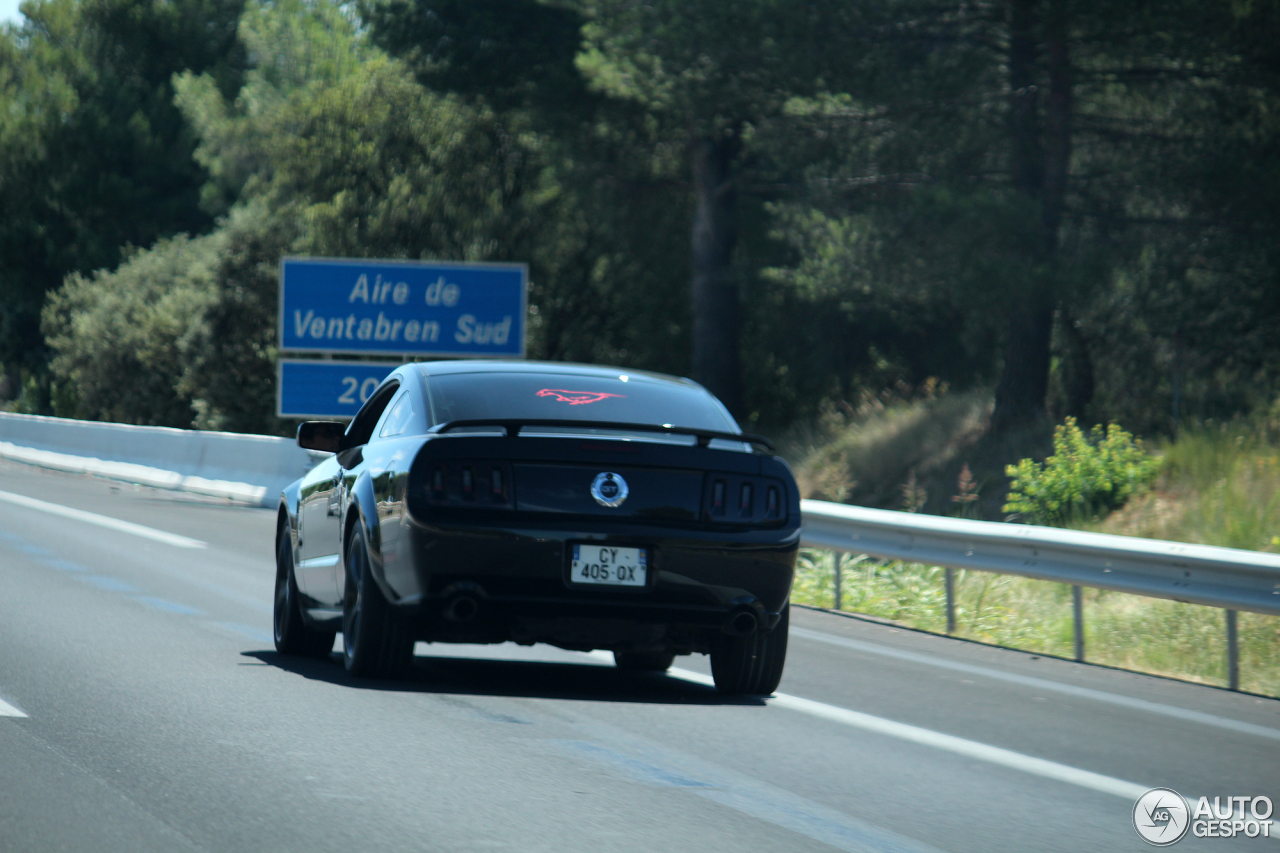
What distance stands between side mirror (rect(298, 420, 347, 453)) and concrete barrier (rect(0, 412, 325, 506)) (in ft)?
43.3

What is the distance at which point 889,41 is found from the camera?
25.6m

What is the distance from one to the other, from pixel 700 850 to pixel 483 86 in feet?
93.6

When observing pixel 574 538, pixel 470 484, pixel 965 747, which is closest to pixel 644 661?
pixel 574 538

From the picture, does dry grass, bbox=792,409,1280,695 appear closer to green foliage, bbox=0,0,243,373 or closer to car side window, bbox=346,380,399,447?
car side window, bbox=346,380,399,447

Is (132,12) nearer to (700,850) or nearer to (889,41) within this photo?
(889,41)

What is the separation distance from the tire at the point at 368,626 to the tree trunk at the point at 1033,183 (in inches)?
648

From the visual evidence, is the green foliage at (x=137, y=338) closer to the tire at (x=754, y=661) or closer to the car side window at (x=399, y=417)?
the car side window at (x=399, y=417)

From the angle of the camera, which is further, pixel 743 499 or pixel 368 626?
pixel 368 626

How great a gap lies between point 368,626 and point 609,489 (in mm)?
1337

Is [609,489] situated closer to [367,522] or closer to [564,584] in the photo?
[564,584]

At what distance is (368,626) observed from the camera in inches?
328

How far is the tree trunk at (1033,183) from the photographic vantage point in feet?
80.1

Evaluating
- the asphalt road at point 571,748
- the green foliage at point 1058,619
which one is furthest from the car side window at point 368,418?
the green foliage at point 1058,619

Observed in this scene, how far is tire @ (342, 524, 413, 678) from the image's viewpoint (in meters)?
8.23
